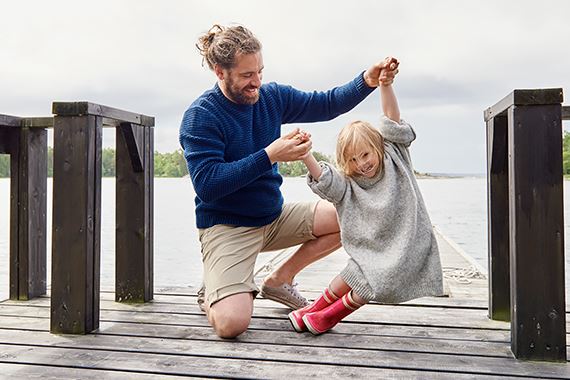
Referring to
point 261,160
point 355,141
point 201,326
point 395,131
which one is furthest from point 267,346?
point 395,131

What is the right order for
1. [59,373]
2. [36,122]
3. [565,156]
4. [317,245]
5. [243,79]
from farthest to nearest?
1. [565,156]
2. [36,122]
3. [317,245]
4. [243,79]
5. [59,373]

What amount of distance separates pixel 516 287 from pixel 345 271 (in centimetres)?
55

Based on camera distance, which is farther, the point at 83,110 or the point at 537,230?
the point at 83,110

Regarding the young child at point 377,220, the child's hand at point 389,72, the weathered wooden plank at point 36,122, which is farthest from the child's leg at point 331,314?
the weathered wooden plank at point 36,122

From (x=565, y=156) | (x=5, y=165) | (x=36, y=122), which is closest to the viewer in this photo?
(x=36, y=122)

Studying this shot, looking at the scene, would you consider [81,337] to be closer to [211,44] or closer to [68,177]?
[68,177]

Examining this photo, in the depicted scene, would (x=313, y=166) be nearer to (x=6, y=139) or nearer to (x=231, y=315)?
(x=231, y=315)

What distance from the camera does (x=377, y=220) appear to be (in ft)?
6.55

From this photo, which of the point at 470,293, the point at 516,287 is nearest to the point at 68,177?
the point at 516,287

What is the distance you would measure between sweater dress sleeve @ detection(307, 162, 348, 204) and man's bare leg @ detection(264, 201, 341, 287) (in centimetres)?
28

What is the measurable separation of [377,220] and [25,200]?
64.2 inches

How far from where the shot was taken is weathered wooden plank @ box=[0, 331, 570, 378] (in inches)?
65.6

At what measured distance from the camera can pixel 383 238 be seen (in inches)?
78.8

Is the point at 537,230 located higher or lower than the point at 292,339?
higher
